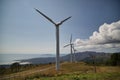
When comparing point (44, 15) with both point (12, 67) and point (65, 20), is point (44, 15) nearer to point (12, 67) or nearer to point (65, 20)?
point (65, 20)

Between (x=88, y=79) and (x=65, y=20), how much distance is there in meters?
9.77

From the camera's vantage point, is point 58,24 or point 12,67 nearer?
→ point 58,24

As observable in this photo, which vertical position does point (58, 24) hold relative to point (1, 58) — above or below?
above

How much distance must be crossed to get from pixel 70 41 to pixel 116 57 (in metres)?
19.2

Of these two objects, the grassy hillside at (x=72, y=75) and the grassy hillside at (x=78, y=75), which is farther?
the grassy hillside at (x=72, y=75)

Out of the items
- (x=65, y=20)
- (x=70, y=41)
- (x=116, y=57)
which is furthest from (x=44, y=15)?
(x=116, y=57)

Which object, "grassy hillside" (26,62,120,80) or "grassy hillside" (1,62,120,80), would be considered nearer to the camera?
"grassy hillside" (26,62,120,80)

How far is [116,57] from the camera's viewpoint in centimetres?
5109

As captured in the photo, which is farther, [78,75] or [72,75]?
[72,75]

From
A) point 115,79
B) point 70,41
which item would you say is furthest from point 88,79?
point 70,41

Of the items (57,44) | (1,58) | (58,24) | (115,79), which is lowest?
(115,79)

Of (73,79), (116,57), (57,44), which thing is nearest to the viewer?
(73,79)

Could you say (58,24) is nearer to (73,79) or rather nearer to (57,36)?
(57,36)

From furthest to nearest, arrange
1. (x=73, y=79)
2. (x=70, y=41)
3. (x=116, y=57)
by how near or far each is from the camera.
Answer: (x=116, y=57), (x=70, y=41), (x=73, y=79)
